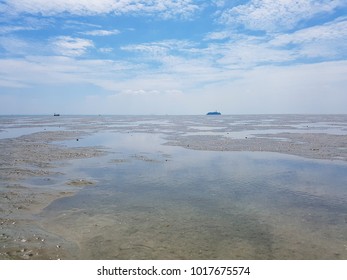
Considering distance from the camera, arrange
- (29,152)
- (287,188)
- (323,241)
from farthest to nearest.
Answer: (29,152) → (287,188) → (323,241)

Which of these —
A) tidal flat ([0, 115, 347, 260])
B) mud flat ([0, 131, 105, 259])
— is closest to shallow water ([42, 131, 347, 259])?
tidal flat ([0, 115, 347, 260])

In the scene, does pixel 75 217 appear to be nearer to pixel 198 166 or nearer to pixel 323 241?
pixel 323 241

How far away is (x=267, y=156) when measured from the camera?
34438 mm

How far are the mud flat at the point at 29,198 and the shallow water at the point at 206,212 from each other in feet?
2.79

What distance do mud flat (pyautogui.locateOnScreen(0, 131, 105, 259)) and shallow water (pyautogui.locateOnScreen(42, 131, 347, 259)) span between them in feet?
2.79

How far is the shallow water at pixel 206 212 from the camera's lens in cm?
1190

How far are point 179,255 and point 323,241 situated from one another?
6.51m

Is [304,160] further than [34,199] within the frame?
Yes

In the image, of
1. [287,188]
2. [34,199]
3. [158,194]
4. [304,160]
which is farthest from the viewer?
[304,160]

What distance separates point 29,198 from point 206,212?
11320mm

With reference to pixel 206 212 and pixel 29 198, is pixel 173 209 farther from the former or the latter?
pixel 29 198

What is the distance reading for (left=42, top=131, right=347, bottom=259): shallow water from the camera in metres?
11.9

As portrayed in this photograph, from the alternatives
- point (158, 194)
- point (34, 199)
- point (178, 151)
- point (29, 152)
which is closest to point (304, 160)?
point (178, 151)

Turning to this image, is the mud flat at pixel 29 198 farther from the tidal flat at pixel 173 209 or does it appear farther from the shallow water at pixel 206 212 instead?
the shallow water at pixel 206 212
